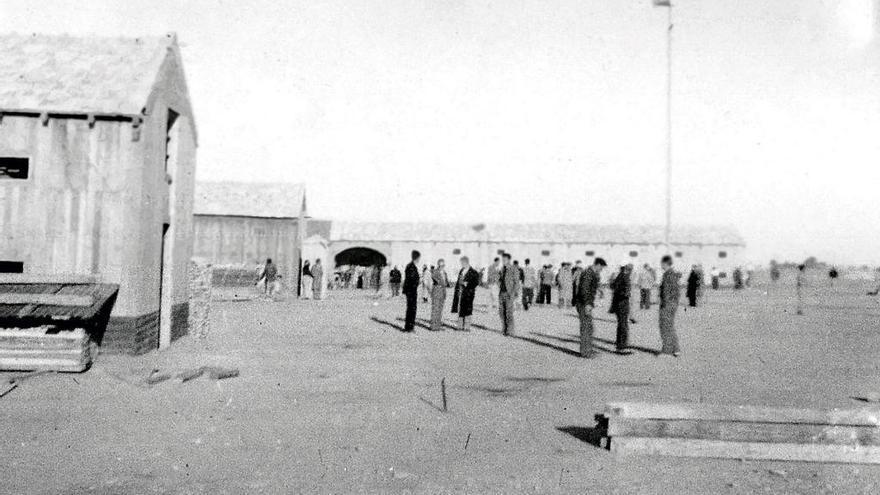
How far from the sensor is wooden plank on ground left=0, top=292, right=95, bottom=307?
10.3 meters

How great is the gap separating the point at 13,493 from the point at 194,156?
36.2ft

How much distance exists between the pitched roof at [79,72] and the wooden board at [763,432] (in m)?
10.2

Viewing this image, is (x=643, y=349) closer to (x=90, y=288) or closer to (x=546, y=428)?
(x=546, y=428)

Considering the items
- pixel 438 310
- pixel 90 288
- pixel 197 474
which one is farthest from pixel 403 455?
pixel 438 310

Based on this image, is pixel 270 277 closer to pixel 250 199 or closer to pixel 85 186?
pixel 250 199

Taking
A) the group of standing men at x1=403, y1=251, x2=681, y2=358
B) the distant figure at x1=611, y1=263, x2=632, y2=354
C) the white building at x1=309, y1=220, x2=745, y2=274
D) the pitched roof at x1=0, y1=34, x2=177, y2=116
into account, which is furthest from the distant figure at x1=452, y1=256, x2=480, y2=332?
the white building at x1=309, y1=220, x2=745, y2=274

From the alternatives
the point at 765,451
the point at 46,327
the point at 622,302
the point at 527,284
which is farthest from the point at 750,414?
the point at 527,284

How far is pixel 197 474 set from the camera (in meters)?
5.66

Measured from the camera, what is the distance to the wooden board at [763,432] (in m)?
6.16

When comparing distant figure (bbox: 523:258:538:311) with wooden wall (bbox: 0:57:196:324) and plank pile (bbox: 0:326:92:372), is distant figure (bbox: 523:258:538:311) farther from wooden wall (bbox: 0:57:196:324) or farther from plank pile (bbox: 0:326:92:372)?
plank pile (bbox: 0:326:92:372)

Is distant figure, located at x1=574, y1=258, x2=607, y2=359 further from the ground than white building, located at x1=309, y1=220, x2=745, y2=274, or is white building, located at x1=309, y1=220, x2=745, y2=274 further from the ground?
white building, located at x1=309, y1=220, x2=745, y2=274

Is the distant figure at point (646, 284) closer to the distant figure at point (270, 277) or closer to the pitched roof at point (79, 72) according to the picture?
the distant figure at point (270, 277)

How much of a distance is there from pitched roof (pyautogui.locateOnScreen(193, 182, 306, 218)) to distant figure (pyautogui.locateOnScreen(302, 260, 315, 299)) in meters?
3.17

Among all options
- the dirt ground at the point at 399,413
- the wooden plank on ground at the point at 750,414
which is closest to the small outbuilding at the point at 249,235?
the dirt ground at the point at 399,413
